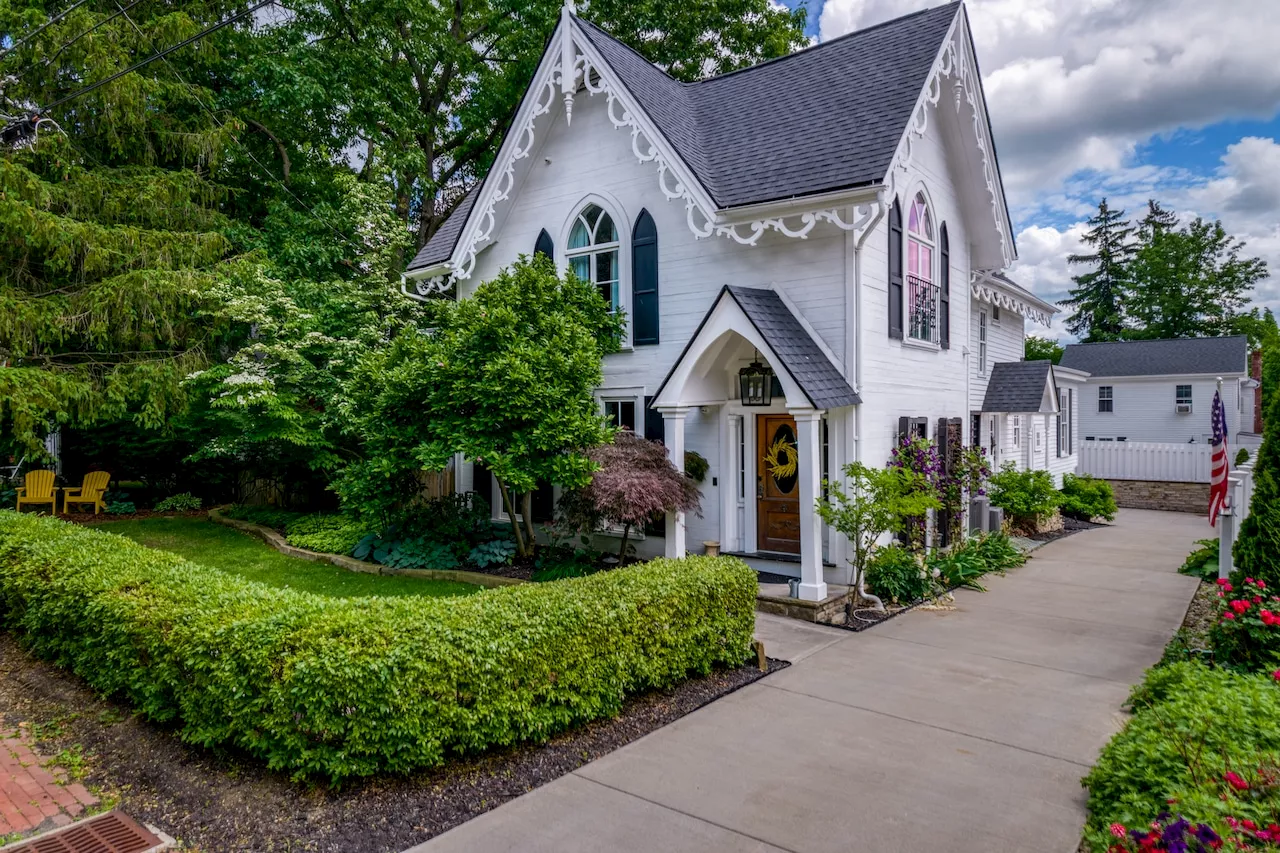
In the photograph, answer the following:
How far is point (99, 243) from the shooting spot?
12.1m

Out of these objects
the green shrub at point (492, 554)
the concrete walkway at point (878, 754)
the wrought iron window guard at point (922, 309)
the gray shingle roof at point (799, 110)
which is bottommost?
the concrete walkway at point (878, 754)

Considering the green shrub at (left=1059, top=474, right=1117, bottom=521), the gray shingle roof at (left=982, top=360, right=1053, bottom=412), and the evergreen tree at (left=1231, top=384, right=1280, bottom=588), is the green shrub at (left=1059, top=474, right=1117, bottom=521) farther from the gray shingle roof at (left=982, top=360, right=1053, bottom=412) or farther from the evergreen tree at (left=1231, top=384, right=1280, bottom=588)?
the evergreen tree at (left=1231, top=384, right=1280, bottom=588)

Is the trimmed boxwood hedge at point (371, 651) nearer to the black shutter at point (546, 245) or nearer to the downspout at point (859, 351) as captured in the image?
the downspout at point (859, 351)

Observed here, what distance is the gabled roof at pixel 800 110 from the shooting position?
9117mm

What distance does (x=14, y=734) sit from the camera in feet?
17.3

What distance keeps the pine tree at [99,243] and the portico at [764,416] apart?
923 centimetres

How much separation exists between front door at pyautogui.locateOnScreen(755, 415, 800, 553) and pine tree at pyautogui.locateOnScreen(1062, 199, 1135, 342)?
46913 millimetres

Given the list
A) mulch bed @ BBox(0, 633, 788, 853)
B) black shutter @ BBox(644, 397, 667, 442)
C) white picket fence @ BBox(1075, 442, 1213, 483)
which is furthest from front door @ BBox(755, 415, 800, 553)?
white picket fence @ BBox(1075, 442, 1213, 483)

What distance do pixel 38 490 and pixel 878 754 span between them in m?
17.4

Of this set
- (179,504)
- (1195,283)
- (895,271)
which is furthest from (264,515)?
(1195,283)

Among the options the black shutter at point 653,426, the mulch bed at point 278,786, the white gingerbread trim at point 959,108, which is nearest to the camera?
the mulch bed at point 278,786

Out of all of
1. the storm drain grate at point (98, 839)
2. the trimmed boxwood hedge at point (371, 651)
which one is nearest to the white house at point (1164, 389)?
the trimmed boxwood hedge at point (371, 651)

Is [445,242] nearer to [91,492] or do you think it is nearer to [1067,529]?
[91,492]

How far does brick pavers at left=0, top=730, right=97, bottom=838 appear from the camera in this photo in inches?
161
